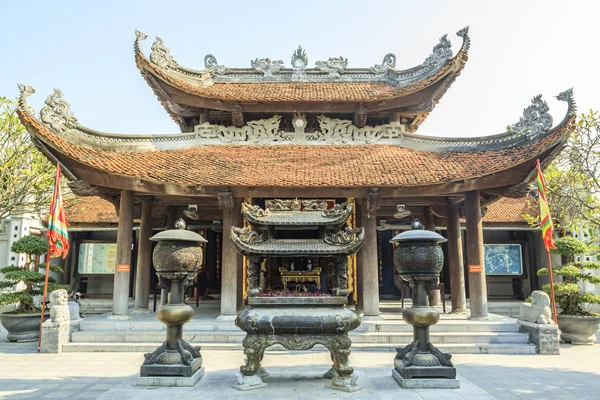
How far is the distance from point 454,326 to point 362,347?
230cm

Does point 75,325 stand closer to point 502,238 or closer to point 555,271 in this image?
point 555,271

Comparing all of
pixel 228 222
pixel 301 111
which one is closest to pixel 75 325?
pixel 228 222

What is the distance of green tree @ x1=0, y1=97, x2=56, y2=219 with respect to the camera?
13312mm

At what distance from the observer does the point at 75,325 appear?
31.2 feet

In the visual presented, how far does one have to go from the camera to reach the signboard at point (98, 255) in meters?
16.5

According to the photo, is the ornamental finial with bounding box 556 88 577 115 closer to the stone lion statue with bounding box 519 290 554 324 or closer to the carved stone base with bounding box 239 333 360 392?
the stone lion statue with bounding box 519 290 554 324

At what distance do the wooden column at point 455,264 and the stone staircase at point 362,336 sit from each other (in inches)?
62.9

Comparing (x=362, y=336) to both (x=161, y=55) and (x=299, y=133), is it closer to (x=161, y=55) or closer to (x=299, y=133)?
(x=299, y=133)

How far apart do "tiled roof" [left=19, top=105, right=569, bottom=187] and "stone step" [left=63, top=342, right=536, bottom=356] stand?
147 inches

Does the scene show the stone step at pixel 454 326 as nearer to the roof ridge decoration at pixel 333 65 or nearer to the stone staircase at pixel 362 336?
the stone staircase at pixel 362 336

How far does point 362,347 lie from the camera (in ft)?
29.6

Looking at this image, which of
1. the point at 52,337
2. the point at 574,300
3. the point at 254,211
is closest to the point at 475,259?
the point at 574,300

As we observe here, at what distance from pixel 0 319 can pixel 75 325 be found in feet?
7.62

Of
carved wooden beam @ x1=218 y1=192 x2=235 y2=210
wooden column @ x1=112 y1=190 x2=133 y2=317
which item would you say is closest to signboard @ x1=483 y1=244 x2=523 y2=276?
carved wooden beam @ x1=218 y1=192 x2=235 y2=210
